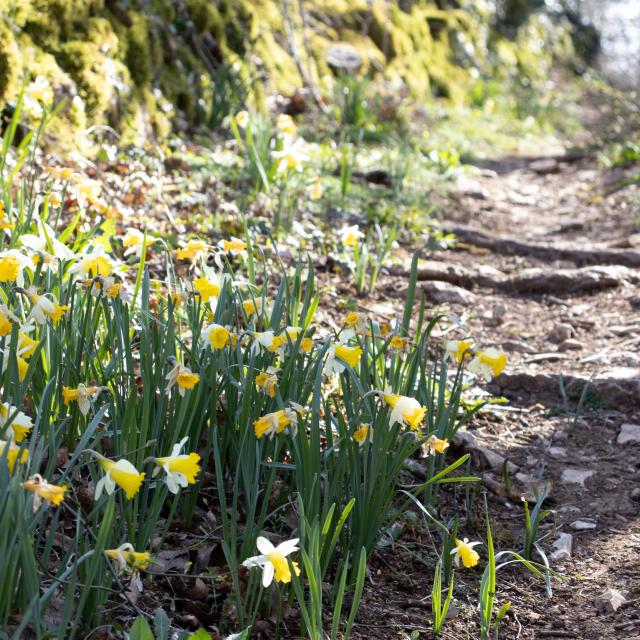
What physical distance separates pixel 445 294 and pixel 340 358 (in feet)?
7.58

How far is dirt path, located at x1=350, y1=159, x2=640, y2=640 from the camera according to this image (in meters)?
1.91

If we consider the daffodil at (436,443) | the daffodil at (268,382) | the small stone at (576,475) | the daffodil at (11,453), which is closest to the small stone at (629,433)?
the small stone at (576,475)

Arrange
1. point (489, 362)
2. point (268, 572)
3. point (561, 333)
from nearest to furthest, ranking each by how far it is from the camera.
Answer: point (268, 572) < point (489, 362) < point (561, 333)

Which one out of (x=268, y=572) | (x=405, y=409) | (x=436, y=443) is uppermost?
(x=405, y=409)

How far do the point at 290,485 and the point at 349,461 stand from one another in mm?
237

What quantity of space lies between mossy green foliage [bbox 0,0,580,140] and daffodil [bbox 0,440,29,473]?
250cm

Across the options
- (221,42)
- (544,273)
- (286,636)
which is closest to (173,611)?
(286,636)

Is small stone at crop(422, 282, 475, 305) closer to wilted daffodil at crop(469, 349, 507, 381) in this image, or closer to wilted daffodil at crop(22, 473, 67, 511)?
wilted daffodil at crop(469, 349, 507, 381)

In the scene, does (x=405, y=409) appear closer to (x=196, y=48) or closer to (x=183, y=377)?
(x=183, y=377)

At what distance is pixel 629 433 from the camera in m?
2.78

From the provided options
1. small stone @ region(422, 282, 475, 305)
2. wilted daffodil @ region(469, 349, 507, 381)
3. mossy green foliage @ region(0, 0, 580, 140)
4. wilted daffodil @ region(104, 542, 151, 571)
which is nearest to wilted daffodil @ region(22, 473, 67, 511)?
wilted daffodil @ region(104, 542, 151, 571)

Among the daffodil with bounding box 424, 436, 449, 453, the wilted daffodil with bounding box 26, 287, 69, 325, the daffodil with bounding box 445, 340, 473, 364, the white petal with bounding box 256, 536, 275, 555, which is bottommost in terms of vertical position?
the white petal with bounding box 256, 536, 275, 555

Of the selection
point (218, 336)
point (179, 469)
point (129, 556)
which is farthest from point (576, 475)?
point (129, 556)

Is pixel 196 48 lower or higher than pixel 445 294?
higher
